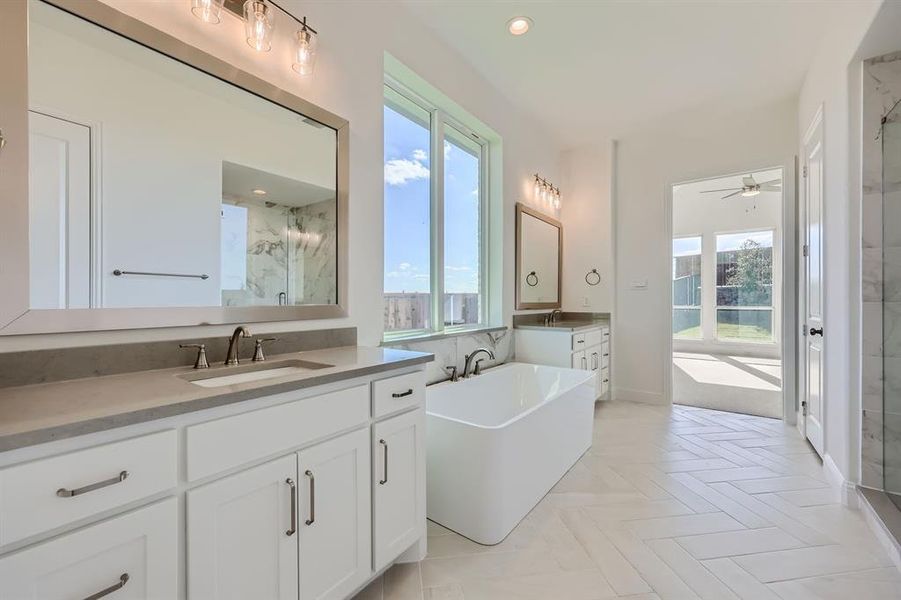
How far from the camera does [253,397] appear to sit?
3.49ft

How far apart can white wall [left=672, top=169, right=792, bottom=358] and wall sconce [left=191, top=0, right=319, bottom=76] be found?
703 cm

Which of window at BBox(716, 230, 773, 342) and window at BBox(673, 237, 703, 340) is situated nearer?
window at BBox(716, 230, 773, 342)

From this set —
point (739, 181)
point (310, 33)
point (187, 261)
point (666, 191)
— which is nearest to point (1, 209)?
point (187, 261)

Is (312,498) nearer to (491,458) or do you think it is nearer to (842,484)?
(491,458)

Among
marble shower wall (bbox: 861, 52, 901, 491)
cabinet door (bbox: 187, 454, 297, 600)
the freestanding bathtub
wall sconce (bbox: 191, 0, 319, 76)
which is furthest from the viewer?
marble shower wall (bbox: 861, 52, 901, 491)

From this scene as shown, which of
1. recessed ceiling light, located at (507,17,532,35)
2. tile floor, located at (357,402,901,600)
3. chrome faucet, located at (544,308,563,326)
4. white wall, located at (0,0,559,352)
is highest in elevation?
recessed ceiling light, located at (507,17,532,35)

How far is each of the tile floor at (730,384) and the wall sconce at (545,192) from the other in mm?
2485

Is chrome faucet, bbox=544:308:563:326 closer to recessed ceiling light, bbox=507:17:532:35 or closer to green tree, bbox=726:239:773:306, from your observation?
recessed ceiling light, bbox=507:17:532:35

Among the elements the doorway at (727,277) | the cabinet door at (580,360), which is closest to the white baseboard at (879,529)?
the cabinet door at (580,360)

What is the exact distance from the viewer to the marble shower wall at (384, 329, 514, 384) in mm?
2561

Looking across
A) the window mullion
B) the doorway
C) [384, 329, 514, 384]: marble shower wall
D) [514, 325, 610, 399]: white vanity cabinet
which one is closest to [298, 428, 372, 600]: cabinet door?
[384, 329, 514, 384]: marble shower wall

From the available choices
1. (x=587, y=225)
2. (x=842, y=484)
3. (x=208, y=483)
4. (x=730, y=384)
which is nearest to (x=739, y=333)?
(x=730, y=384)

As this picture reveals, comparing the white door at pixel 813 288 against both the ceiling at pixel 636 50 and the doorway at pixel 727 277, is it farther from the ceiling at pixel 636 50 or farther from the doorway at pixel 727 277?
the doorway at pixel 727 277

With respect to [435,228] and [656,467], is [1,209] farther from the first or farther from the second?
[656,467]
